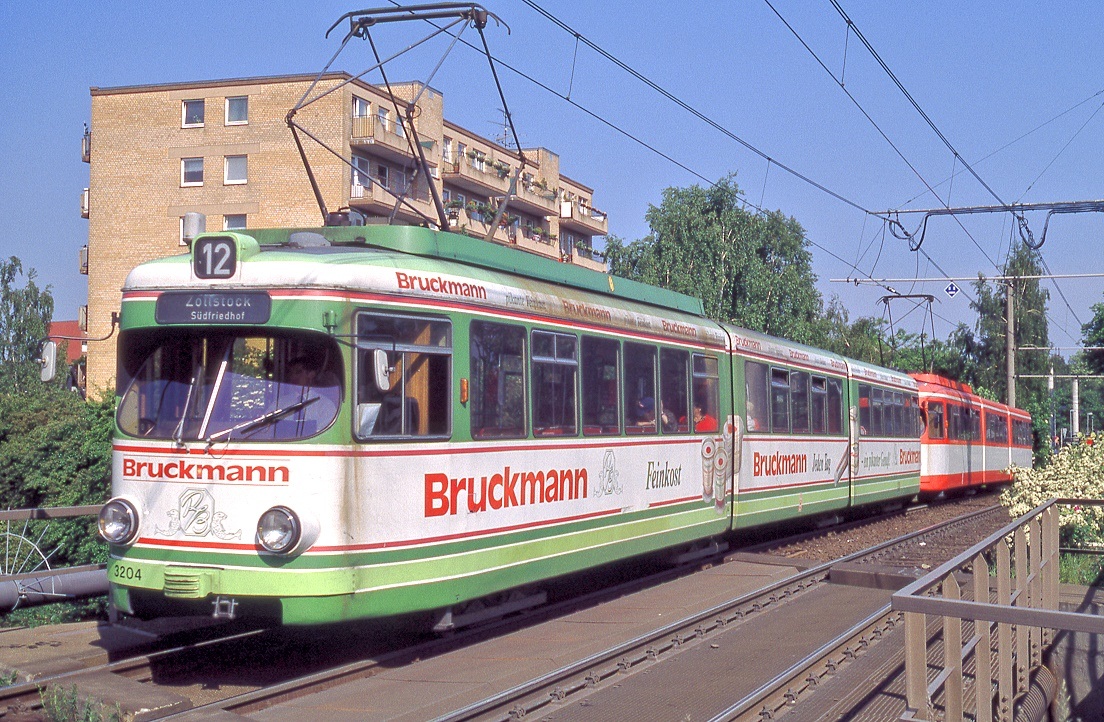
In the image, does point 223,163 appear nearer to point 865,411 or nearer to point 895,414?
point 895,414

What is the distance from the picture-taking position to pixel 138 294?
8422 mm

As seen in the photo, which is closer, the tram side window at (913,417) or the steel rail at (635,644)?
the steel rail at (635,644)

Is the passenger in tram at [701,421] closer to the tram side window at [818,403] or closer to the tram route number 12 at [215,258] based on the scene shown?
the tram side window at [818,403]

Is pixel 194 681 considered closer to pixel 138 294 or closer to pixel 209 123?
pixel 138 294

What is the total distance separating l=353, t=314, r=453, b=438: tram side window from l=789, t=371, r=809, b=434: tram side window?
9340mm

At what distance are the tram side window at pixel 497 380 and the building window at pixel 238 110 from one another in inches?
1519

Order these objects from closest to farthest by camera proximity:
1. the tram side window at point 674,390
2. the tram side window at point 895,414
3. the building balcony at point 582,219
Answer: the tram side window at point 674,390 < the tram side window at point 895,414 < the building balcony at point 582,219

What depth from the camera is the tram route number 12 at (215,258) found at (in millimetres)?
8188

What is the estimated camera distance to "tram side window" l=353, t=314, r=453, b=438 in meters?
8.07

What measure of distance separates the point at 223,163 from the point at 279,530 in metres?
40.5

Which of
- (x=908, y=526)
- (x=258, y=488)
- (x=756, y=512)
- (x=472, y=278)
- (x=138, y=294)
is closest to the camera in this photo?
(x=258, y=488)

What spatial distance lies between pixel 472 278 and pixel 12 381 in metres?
61.2

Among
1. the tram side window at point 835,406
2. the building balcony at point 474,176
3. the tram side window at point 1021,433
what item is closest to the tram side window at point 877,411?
the tram side window at point 835,406

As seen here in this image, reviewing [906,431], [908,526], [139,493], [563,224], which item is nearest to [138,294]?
[139,493]
